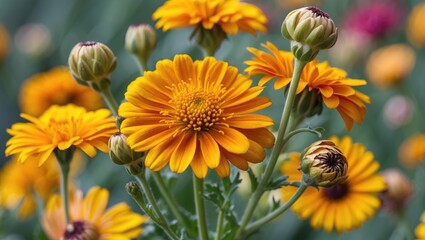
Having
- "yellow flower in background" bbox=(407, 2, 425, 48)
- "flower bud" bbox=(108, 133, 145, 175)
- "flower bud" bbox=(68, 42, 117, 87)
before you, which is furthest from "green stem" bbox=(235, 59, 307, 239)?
"yellow flower in background" bbox=(407, 2, 425, 48)

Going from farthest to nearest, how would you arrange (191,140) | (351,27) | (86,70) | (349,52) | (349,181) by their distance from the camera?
(351,27) < (349,52) < (349,181) < (86,70) < (191,140)

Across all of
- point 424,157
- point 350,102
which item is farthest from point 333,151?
point 424,157

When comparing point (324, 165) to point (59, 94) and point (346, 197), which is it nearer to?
point (346, 197)

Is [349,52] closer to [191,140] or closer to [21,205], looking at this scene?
[21,205]

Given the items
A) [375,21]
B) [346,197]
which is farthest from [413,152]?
[375,21]

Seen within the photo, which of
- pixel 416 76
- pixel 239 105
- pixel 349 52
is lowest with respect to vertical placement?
pixel 416 76

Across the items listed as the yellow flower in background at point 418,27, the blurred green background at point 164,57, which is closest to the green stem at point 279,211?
the blurred green background at point 164,57

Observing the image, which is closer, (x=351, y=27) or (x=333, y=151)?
(x=333, y=151)
